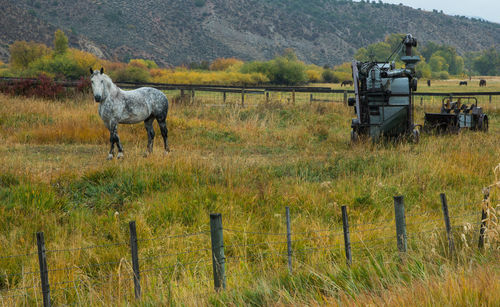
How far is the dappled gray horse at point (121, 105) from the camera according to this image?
10.6m

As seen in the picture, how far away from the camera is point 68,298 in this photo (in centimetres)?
522

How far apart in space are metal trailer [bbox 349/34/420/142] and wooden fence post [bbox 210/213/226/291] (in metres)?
9.54

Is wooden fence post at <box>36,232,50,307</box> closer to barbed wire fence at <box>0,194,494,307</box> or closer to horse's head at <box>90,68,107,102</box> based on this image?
barbed wire fence at <box>0,194,494,307</box>

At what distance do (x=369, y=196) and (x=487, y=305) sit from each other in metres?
4.83

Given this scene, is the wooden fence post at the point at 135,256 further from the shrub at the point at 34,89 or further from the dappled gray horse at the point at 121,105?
the shrub at the point at 34,89

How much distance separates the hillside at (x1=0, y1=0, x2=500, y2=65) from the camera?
89250mm

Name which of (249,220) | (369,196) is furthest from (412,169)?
(249,220)

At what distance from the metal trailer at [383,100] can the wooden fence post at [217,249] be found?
9.54m

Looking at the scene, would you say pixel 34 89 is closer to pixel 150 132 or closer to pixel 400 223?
pixel 150 132

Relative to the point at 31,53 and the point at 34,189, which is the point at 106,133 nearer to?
the point at 34,189

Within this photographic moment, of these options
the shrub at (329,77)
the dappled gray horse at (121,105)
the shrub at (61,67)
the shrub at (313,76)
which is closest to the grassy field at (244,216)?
the dappled gray horse at (121,105)

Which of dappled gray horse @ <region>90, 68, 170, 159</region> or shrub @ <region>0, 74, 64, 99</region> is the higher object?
shrub @ <region>0, 74, 64, 99</region>

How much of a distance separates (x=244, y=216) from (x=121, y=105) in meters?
4.98

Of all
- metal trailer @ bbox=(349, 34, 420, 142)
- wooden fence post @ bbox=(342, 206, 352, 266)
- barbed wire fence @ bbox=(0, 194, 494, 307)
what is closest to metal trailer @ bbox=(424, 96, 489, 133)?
metal trailer @ bbox=(349, 34, 420, 142)
